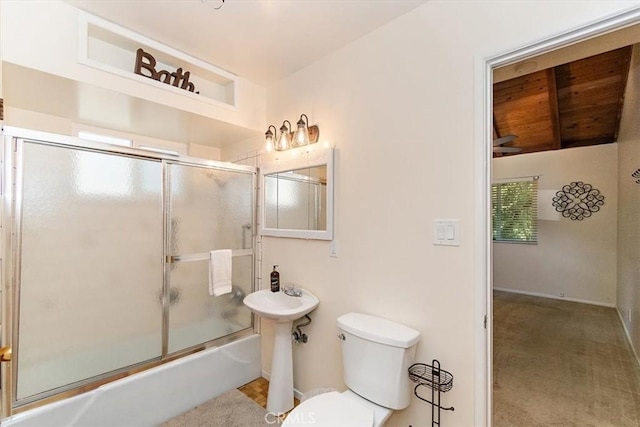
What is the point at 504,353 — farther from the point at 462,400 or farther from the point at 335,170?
the point at 335,170

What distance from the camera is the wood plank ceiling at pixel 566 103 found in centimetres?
312

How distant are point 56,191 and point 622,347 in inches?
197

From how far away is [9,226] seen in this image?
1464 mm

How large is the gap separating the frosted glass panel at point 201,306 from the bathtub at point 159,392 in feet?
0.42

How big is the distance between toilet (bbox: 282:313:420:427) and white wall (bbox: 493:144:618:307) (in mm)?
4796

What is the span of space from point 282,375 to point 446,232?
1.51 meters

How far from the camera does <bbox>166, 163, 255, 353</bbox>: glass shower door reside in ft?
6.91

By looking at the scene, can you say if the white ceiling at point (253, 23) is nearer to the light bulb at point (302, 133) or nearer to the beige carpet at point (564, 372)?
the light bulb at point (302, 133)

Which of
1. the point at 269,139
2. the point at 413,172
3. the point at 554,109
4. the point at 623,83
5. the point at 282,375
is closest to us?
the point at 413,172

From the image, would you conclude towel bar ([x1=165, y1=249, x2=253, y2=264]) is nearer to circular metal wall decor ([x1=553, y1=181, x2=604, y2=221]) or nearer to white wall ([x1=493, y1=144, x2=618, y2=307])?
white wall ([x1=493, y1=144, x2=618, y2=307])

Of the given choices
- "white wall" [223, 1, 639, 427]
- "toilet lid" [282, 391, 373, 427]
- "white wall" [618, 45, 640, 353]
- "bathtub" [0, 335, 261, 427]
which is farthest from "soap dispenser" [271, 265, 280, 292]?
"white wall" [618, 45, 640, 353]

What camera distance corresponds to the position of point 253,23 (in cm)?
171

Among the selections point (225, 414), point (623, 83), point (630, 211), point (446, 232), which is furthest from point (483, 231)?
point (623, 83)

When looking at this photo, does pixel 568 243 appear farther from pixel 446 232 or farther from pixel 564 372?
pixel 446 232
